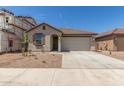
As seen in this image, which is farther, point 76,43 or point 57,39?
point 57,39

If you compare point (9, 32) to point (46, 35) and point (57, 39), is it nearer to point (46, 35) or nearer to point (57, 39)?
point (46, 35)

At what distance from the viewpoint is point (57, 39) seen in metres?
26.3

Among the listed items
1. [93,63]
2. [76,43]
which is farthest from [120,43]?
[93,63]

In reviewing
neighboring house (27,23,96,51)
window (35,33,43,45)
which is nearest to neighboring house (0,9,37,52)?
neighboring house (27,23,96,51)

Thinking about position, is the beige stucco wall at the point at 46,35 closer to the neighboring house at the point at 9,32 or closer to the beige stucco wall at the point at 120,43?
the neighboring house at the point at 9,32

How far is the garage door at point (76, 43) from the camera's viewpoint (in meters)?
25.7

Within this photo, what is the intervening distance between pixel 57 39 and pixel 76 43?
10.2 ft

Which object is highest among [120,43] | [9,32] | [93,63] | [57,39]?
[9,32]

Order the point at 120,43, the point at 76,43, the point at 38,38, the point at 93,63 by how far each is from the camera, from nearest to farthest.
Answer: the point at 93,63, the point at 38,38, the point at 120,43, the point at 76,43

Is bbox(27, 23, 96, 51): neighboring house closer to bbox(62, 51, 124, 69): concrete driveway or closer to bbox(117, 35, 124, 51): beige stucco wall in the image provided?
bbox(117, 35, 124, 51): beige stucco wall

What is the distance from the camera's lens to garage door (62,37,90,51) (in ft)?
84.2
